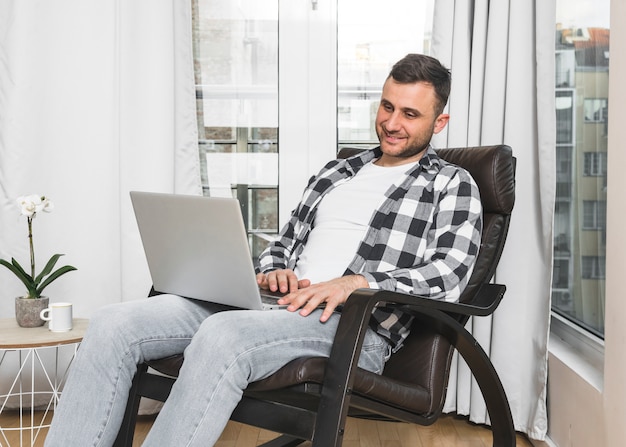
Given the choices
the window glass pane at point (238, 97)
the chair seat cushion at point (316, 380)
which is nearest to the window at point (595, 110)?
the chair seat cushion at point (316, 380)

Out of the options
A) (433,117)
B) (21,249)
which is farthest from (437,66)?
(21,249)

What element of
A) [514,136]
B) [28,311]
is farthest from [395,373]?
[28,311]

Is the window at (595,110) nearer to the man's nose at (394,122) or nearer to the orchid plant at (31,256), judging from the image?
the man's nose at (394,122)

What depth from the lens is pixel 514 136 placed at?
8.21 feet

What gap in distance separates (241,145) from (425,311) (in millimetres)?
1495

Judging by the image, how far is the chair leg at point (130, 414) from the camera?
1.82m

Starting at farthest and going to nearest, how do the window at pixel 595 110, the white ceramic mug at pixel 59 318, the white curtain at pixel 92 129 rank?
the white curtain at pixel 92 129 → the white ceramic mug at pixel 59 318 → the window at pixel 595 110

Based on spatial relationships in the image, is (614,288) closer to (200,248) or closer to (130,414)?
(200,248)

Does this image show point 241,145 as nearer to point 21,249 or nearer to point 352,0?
point 352,0

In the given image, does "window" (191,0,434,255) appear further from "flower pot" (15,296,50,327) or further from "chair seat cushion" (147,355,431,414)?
"chair seat cushion" (147,355,431,414)

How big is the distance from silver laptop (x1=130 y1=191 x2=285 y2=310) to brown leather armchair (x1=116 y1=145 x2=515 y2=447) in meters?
0.19

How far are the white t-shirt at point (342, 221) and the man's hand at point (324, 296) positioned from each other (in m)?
0.25

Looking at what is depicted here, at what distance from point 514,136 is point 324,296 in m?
1.13

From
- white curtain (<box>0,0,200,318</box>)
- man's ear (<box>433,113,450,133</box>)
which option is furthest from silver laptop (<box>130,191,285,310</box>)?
white curtain (<box>0,0,200,318</box>)
